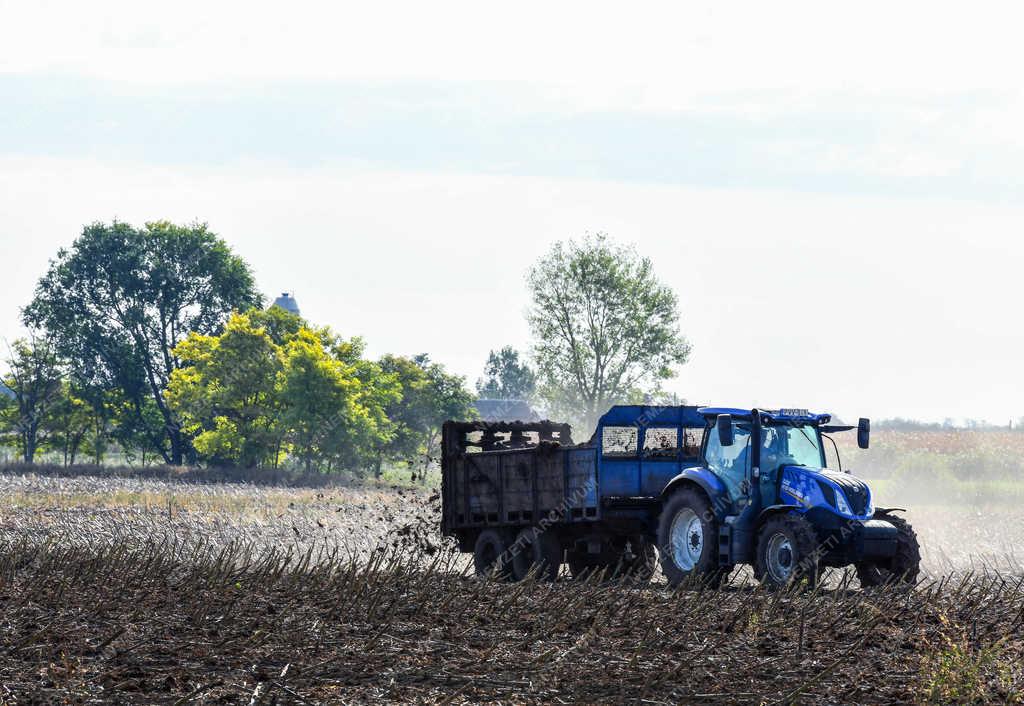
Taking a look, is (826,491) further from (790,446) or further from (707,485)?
(707,485)

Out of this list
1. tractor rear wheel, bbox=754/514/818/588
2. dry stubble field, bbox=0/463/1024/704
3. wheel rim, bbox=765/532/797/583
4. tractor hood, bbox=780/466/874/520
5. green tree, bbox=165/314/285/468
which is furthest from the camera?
green tree, bbox=165/314/285/468

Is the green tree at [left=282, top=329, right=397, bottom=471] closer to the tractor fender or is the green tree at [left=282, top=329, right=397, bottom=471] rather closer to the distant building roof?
the tractor fender

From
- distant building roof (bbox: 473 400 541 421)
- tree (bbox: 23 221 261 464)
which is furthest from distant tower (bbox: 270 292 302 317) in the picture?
tree (bbox: 23 221 261 464)

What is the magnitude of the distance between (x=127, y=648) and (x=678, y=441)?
33.0ft

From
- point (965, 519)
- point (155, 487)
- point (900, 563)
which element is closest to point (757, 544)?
point (900, 563)

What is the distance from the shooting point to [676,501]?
1722 cm

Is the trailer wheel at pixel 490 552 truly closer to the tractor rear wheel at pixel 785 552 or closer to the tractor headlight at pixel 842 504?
the tractor rear wheel at pixel 785 552

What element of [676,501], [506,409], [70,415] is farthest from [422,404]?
[676,501]

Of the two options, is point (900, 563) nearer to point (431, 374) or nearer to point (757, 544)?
point (757, 544)

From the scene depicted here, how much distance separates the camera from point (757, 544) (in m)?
16.1

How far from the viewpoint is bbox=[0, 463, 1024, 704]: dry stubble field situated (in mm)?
9594

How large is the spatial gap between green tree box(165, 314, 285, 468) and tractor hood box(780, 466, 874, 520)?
49.1m

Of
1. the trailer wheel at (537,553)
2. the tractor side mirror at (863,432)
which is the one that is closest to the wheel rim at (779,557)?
the tractor side mirror at (863,432)

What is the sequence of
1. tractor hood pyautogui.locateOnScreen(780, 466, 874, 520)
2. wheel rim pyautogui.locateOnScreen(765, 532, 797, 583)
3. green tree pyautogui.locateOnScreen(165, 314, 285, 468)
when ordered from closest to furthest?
wheel rim pyautogui.locateOnScreen(765, 532, 797, 583)
tractor hood pyautogui.locateOnScreen(780, 466, 874, 520)
green tree pyautogui.locateOnScreen(165, 314, 285, 468)
